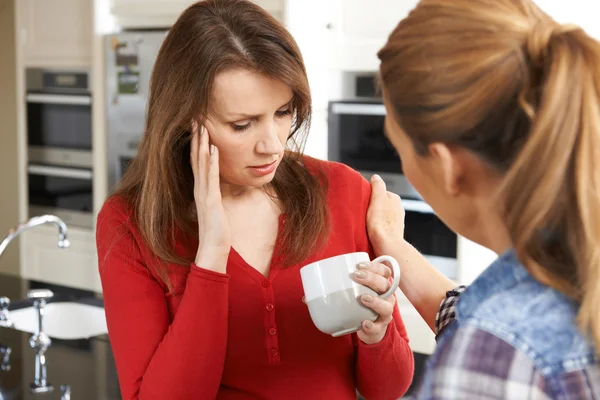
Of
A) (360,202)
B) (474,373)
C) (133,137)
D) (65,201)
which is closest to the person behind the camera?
(474,373)

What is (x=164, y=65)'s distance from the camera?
4.55 feet

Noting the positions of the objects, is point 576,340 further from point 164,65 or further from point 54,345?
point 54,345

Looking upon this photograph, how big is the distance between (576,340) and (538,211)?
12 centimetres

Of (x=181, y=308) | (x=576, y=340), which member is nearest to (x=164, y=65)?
(x=181, y=308)

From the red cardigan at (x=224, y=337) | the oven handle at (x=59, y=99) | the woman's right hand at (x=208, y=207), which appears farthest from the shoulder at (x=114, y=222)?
the oven handle at (x=59, y=99)

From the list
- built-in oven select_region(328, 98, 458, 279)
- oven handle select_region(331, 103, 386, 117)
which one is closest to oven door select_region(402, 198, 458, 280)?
built-in oven select_region(328, 98, 458, 279)

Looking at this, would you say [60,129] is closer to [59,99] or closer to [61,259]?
[59,99]

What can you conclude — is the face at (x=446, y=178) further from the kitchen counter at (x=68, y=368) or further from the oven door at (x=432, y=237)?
the oven door at (x=432, y=237)

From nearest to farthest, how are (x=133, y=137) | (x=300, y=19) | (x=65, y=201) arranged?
(x=300, y=19)
(x=133, y=137)
(x=65, y=201)

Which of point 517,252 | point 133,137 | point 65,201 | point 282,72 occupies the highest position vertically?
point 282,72

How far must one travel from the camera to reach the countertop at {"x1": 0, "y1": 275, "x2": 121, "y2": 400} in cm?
196

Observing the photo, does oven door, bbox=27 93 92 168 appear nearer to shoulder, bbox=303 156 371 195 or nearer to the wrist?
shoulder, bbox=303 156 371 195

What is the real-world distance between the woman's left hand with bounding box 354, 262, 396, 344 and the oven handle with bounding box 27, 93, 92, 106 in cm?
324

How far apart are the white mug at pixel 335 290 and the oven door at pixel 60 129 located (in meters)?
3.25
